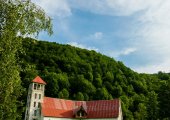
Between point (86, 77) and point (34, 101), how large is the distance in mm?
59390

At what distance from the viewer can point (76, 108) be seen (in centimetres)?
8588

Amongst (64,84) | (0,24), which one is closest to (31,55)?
(64,84)

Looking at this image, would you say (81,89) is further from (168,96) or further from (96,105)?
(168,96)

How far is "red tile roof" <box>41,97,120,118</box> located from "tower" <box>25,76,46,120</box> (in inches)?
57.9

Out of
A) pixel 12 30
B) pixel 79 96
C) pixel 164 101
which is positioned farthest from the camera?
pixel 79 96

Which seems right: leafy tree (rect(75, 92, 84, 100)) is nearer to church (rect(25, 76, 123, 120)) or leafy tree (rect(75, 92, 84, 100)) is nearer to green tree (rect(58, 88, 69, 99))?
green tree (rect(58, 88, 69, 99))

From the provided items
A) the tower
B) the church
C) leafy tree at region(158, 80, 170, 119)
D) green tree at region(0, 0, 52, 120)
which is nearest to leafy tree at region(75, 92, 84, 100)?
the church

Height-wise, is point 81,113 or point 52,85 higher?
point 52,85

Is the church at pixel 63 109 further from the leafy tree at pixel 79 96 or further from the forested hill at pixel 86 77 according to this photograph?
the leafy tree at pixel 79 96

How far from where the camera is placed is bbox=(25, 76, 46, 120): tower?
80.8 meters

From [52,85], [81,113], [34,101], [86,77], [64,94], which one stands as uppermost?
[86,77]

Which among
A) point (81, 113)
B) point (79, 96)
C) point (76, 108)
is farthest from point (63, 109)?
point (79, 96)

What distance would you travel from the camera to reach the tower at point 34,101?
265ft

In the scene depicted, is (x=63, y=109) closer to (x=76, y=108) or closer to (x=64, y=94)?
(x=76, y=108)
